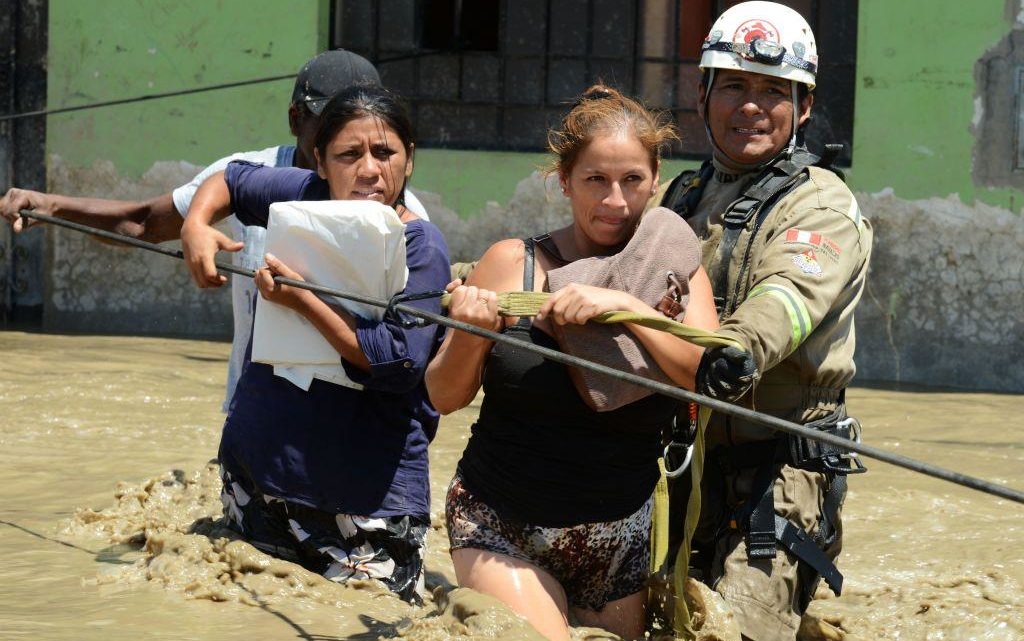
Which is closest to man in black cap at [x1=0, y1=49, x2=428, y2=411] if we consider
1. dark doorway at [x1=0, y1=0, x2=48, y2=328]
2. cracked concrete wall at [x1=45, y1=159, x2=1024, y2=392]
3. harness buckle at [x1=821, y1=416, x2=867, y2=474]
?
harness buckle at [x1=821, y1=416, x2=867, y2=474]

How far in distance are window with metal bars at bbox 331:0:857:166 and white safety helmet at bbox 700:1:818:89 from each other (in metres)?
5.48

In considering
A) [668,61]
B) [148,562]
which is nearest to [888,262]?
[668,61]

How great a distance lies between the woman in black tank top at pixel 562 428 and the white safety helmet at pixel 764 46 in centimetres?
45

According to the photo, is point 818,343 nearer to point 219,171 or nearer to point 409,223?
point 409,223

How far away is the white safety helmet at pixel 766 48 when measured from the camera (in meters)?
3.65

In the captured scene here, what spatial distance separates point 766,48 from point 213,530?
203 cm

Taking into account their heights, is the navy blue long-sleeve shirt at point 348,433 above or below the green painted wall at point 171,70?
below

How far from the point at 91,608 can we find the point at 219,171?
1268 mm

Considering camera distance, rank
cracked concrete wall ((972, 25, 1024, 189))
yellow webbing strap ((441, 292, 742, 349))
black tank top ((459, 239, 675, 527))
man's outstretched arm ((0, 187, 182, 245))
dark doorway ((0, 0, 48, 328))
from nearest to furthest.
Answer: yellow webbing strap ((441, 292, 742, 349)), black tank top ((459, 239, 675, 527)), man's outstretched arm ((0, 187, 182, 245)), cracked concrete wall ((972, 25, 1024, 189)), dark doorway ((0, 0, 48, 328))

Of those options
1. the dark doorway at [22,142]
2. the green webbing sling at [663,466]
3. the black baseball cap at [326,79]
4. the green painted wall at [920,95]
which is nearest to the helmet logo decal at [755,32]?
the green webbing sling at [663,466]

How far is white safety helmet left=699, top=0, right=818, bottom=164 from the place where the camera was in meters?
3.65

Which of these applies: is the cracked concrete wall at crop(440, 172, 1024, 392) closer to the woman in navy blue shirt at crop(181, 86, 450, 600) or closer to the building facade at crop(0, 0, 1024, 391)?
the building facade at crop(0, 0, 1024, 391)

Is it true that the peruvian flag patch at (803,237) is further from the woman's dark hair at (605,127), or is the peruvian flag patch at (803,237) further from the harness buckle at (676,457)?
the harness buckle at (676,457)

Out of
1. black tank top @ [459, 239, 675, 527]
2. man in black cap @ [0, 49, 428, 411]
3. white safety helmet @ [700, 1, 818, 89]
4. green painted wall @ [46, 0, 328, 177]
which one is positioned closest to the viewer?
black tank top @ [459, 239, 675, 527]
